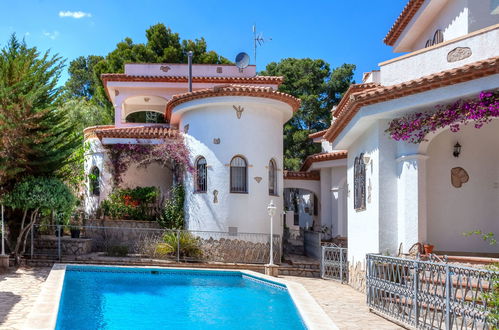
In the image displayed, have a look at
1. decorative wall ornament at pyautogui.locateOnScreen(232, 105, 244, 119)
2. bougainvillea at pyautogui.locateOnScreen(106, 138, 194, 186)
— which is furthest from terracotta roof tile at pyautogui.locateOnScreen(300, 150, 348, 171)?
bougainvillea at pyautogui.locateOnScreen(106, 138, 194, 186)

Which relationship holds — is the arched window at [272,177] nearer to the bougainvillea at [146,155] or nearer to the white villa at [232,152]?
the white villa at [232,152]

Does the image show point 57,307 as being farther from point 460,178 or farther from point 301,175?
point 301,175

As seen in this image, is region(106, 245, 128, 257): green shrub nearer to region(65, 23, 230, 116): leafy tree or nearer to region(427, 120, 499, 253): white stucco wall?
region(427, 120, 499, 253): white stucco wall

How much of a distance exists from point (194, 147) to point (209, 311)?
30.7ft

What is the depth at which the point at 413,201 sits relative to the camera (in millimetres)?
11609

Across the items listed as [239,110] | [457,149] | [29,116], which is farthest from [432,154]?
[29,116]

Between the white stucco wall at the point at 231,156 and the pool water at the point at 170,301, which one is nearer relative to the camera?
the pool water at the point at 170,301

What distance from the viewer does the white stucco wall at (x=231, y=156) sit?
18906 millimetres

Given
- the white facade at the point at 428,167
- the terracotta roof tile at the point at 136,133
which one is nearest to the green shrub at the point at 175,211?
the terracotta roof tile at the point at 136,133

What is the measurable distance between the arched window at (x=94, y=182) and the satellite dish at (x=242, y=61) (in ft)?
27.3

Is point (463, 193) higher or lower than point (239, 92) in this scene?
lower

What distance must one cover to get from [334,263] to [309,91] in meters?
30.1

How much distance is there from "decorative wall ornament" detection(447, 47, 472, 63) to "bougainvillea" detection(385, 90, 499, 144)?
97 cm

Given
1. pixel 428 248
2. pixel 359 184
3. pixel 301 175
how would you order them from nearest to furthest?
pixel 428 248 < pixel 359 184 < pixel 301 175
